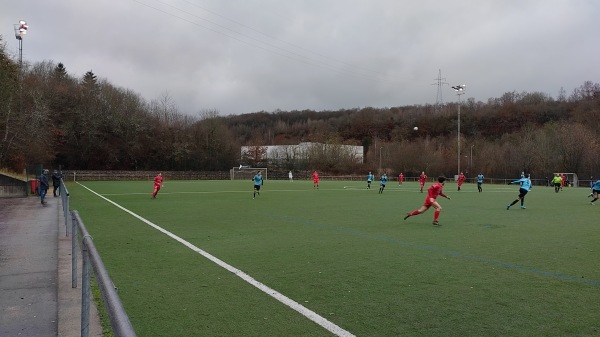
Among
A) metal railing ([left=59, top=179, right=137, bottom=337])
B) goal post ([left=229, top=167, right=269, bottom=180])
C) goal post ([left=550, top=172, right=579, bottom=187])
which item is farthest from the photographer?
goal post ([left=229, top=167, right=269, bottom=180])

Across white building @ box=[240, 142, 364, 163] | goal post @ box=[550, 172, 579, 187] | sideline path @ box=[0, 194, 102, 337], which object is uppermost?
white building @ box=[240, 142, 364, 163]

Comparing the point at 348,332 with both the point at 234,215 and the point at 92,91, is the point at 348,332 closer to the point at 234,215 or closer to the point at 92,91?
the point at 234,215

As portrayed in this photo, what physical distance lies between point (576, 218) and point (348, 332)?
15086mm

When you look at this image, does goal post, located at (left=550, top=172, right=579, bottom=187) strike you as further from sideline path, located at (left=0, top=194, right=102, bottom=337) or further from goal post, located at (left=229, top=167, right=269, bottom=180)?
sideline path, located at (left=0, top=194, right=102, bottom=337)

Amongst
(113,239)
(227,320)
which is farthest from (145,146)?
(227,320)

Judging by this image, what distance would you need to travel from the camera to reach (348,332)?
478 cm

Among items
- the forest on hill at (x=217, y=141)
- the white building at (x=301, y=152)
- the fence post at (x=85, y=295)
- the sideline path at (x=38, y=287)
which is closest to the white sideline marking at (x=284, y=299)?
the sideline path at (x=38, y=287)

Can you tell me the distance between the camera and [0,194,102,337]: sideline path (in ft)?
16.7

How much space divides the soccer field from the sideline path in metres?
0.66

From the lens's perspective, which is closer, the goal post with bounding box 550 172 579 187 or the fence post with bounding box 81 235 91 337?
the fence post with bounding box 81 235 91 337

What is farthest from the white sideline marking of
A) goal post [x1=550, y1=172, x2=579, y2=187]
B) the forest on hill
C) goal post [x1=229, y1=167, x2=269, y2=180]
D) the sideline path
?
goal post [x1=229, y1=167, x2=269, y2=180]

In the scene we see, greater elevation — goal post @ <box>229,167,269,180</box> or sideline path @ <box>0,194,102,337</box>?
goal post @ <box>229,167,269,180</box>

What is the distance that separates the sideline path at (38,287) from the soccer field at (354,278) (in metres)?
0.66

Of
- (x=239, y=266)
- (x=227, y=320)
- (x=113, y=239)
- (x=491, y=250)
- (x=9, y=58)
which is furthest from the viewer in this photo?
(x=9, y=58)
